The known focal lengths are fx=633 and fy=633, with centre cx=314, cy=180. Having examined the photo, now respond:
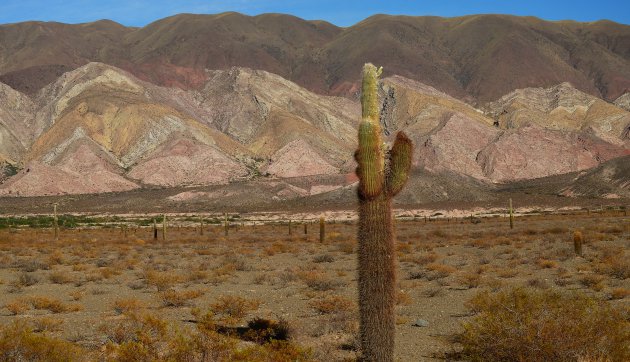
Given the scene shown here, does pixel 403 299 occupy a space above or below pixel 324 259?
below

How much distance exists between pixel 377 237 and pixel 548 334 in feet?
9.65

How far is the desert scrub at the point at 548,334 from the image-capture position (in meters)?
9.28

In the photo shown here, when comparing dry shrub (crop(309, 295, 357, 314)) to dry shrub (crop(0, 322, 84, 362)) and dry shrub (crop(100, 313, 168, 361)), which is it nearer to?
dry shrub (crop(100, 313, 168, 361))

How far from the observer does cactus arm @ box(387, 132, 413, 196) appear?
372 inches

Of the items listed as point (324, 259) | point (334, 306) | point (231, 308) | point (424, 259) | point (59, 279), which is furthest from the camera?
point (324, 259)

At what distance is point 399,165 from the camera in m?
9.49

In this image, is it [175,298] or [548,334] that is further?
[175,298]

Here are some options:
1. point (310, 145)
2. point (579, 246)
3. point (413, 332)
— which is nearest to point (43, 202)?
point (310, 145)

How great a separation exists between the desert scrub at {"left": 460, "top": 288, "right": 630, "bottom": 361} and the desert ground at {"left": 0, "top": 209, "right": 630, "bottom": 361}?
3.20 ft

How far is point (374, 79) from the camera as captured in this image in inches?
395

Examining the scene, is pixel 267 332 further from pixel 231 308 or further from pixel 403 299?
pixel 403 299

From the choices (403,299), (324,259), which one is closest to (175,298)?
(403,299)

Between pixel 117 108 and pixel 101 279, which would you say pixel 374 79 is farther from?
pixel 117 108

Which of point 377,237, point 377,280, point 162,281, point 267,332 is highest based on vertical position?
point 377,237
